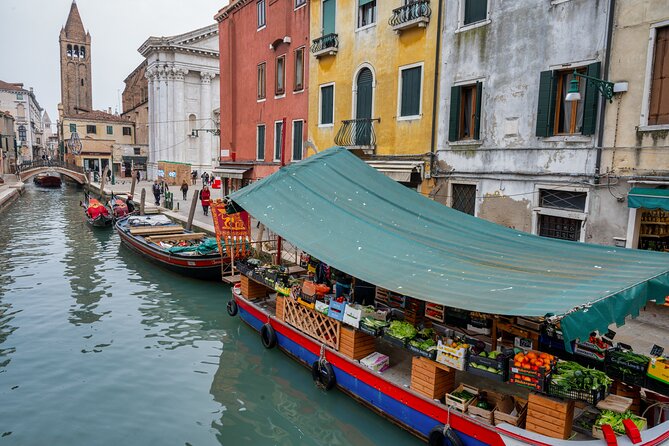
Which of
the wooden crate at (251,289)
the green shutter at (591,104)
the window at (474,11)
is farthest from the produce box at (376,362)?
the window at (474,11)

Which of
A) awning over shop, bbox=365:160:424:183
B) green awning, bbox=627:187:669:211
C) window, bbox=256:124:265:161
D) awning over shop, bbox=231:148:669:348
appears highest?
window, bbox=256:124:265:161

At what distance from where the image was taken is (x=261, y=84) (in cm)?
2445

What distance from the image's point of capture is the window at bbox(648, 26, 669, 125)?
9.81 m

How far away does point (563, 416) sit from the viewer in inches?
229

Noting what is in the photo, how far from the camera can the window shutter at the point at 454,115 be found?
46.6 feet

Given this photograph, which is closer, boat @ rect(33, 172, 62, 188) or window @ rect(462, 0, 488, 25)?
window @ rect(462, 0, 488, 25)

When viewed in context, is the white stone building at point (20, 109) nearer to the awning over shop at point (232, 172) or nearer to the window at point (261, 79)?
the awning over shop at point (232, 172)

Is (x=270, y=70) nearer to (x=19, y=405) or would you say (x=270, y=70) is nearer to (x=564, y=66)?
(x=564, y=66)

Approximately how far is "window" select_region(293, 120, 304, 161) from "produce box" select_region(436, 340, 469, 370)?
51.6 ft

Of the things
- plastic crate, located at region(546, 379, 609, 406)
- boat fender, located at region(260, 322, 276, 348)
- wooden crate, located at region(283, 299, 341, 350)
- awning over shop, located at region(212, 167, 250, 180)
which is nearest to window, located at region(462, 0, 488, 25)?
wooden crate, located at region(283, 299, 341, 350)

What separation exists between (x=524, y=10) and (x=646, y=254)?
8005 millimetres

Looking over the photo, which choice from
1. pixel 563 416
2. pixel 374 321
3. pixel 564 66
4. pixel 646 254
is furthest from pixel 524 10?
pixel 563 416

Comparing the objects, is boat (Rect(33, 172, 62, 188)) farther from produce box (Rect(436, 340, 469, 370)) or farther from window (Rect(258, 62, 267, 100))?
produce box (Rect(436, 340, 469, 370))

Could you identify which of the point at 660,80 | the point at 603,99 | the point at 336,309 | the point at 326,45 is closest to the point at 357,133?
the point at 326,45
